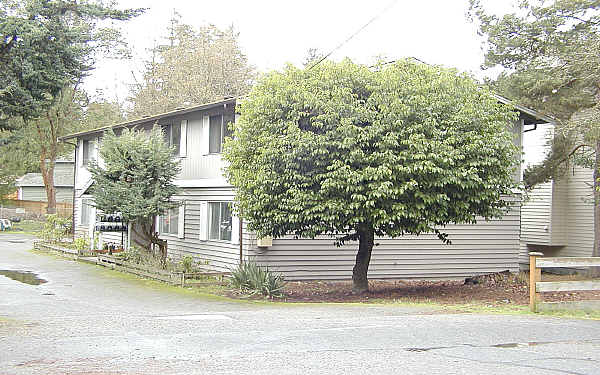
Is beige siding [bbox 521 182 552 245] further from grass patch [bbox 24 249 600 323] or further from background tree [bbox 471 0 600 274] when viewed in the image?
grass patch [bbox 24 249 600 323]

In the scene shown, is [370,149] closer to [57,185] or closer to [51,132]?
[51,132]

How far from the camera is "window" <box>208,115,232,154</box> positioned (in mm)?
21016

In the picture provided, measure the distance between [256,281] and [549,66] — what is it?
10312 millimetres

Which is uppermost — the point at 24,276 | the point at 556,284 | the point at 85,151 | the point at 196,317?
the point at 85,151

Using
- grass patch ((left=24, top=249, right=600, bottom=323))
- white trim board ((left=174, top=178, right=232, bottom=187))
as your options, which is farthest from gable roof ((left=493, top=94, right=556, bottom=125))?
white trim board ((left=174, top=178, right=232, bottom=187))

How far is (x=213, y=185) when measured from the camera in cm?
2105

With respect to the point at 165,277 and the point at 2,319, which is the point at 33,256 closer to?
the point at 165,277

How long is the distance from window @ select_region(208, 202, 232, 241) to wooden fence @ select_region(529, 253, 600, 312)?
10103 millimetres

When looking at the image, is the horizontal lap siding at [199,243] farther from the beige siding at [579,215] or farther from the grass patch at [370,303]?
the beige siding at [579,215]

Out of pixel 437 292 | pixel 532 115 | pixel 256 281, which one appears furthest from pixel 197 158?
pixel 532 115

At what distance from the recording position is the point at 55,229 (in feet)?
106

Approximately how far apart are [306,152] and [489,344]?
23.4 feet

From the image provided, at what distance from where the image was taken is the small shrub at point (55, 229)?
31672 mm

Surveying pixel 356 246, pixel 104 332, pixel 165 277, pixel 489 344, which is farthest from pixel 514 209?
pixel 104 332
